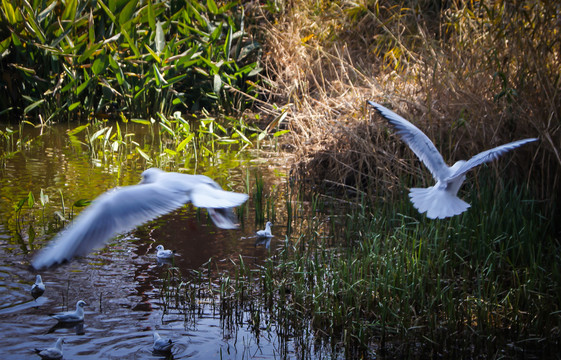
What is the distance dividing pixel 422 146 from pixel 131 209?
7.11ft

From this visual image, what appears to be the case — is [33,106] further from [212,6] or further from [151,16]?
[212,6]

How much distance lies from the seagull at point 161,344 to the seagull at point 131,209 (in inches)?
23.9

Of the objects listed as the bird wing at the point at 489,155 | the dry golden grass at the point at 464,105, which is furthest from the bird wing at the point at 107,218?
the dry golden grass at the point at 464,105

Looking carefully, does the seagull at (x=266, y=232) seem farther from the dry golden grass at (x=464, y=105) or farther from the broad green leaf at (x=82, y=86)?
the broad green leaf at (x=82, y=86)

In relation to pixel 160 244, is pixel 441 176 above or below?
above

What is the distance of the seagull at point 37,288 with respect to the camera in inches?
163

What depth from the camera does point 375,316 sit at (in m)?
3.87

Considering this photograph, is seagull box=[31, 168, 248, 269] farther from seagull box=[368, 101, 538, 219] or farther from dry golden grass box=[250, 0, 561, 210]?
dry golden grass box=[250, 0, 561, 210]

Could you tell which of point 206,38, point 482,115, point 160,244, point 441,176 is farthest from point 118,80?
point 441,176

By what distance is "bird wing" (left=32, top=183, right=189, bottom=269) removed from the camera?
3084 millimetres

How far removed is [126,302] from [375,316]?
1532 mm

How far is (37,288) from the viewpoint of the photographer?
13.6 ft

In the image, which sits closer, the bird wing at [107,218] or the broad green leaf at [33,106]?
the bird wing at [107,218]

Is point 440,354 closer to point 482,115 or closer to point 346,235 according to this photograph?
point 346,235
